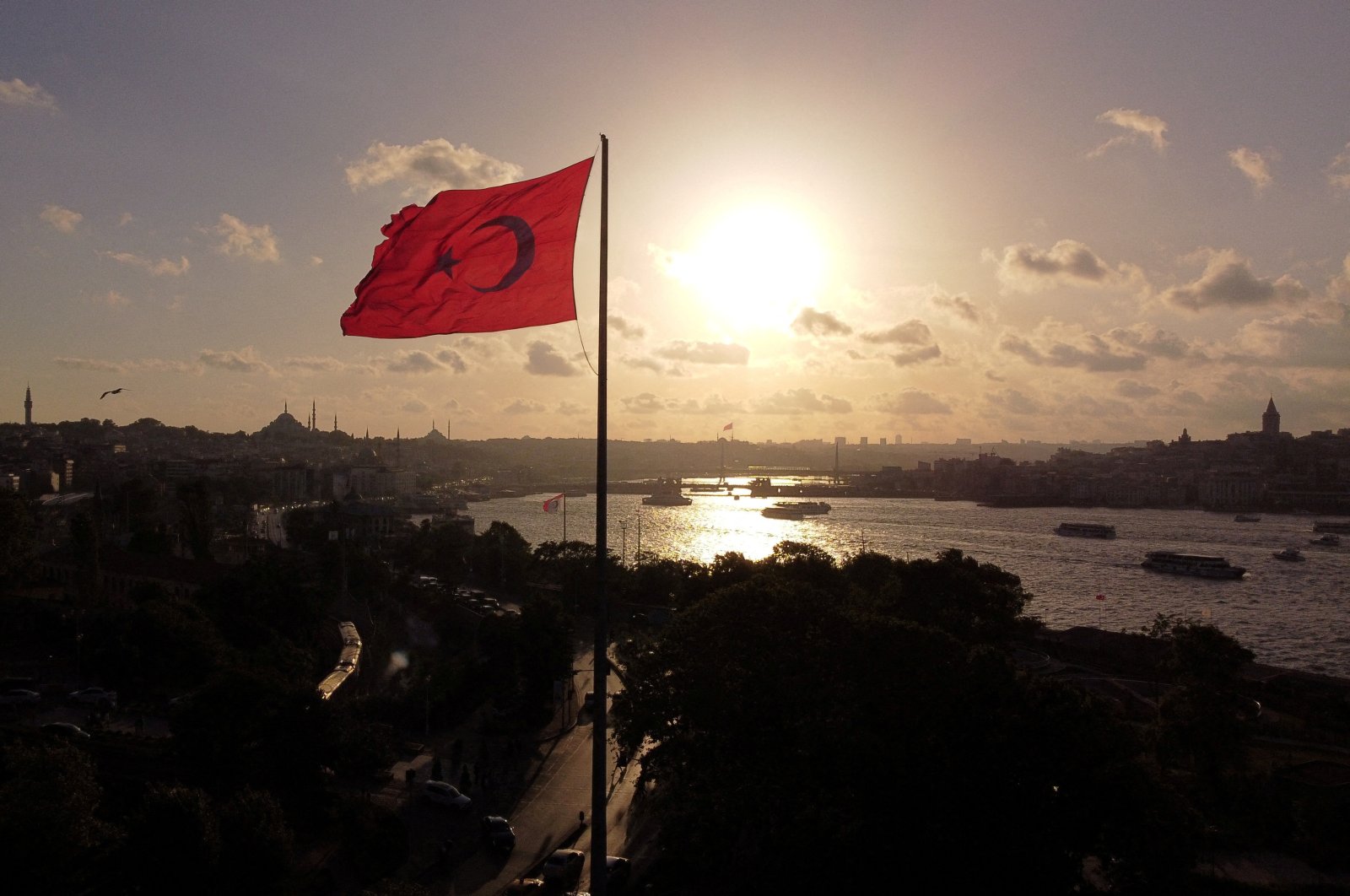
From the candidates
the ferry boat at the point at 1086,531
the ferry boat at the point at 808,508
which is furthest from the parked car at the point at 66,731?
the ferry boat at the point at 808,508

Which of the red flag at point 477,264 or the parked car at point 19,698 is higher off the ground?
the red flag at point 477,264

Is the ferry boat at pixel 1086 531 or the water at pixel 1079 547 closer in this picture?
the water at pixel 1079 547

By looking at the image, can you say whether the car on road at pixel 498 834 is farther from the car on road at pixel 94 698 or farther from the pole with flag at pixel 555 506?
the pole with flag at pixel 555 506

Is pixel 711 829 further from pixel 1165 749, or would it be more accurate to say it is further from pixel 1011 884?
pixel 1165 749

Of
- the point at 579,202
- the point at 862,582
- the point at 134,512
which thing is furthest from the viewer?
the point at 134,512

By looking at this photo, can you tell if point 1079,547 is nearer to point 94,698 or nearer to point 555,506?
point 555,506

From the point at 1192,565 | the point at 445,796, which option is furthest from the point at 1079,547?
the point at 445,796

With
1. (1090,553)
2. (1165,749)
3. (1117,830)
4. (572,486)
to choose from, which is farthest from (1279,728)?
(572,486)
